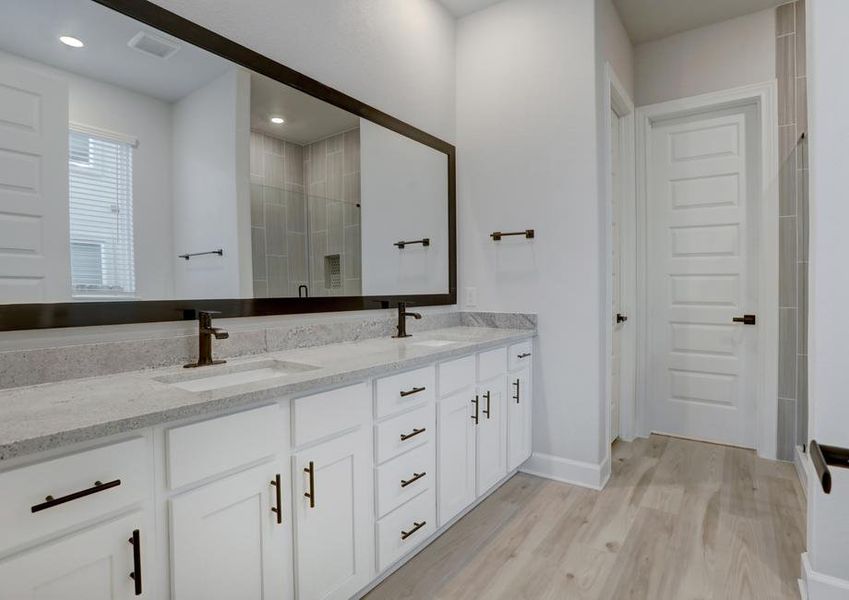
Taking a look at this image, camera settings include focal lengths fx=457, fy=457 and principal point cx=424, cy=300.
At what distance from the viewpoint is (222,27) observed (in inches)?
66.3

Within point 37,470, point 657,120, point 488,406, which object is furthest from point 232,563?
point 657,120

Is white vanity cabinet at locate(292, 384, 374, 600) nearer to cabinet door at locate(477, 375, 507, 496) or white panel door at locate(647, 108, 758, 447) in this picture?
cabinet door at locate(477, 375, 507, 496)

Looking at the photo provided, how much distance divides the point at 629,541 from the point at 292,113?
2.37 m

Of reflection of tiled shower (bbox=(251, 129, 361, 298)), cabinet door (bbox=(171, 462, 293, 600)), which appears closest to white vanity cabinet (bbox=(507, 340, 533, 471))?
reflection of tiled shower (bbox=(251, 129, 361, 298))

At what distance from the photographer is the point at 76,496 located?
0.89m

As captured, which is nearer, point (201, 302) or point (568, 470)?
point (201, 302)

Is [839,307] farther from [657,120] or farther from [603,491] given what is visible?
[657,120]

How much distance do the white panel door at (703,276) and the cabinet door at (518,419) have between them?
1.32 m

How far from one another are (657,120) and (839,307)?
88.5 inches

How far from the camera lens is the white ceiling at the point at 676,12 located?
2809 millimetres

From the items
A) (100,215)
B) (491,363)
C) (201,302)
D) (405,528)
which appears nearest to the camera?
(100,215)

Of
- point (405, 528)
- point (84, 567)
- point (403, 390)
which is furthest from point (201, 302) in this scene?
point (405, 528)

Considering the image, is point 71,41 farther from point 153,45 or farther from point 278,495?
point 278,495

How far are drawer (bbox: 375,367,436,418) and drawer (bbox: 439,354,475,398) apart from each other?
2.6 inches
